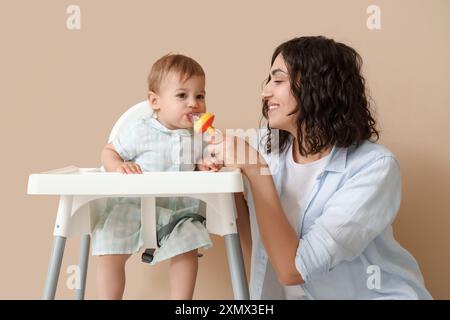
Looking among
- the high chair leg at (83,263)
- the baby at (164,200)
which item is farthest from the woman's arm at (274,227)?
the high chair leg at (83,263)

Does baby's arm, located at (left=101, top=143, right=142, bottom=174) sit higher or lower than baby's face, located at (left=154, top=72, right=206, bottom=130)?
lower

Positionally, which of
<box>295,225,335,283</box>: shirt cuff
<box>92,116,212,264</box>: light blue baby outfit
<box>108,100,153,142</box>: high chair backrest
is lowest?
<box>295,225,335,283</box>: shirt cuff

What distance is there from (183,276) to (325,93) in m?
0.52

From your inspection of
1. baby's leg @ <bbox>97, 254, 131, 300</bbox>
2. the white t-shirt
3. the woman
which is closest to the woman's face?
the woman

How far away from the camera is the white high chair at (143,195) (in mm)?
1099

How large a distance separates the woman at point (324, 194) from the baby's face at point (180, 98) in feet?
0.53

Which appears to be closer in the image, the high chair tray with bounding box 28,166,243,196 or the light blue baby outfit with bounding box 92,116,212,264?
the high chair tray with bounding box 28,166,243,196

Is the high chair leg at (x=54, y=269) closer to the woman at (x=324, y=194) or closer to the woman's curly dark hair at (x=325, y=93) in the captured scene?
the woman at (x=324, y=194)

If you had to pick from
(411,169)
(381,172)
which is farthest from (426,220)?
(381,172)

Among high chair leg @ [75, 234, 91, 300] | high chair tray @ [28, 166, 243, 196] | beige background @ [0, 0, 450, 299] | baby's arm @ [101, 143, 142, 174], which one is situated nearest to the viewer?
high chair tray @ [28, 166, 243, 196]

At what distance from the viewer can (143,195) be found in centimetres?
115

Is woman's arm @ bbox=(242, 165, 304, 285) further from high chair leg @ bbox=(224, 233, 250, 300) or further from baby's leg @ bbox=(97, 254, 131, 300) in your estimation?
baby's leg @ bbox=(97, 254, 131, 300)

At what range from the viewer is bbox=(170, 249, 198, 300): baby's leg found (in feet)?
4.24
